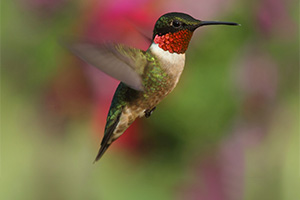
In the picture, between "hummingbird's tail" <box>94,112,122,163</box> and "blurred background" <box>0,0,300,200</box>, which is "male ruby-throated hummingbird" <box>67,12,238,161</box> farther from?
"blurred background" <box>0,0,300,200</box>

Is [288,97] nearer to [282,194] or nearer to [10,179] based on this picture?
[282,194]

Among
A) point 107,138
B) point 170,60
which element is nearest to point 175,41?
point 170,60

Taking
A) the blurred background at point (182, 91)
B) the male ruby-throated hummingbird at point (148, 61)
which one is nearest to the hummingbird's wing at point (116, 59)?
the male ruby-throated hummingbird at point (148, 61)

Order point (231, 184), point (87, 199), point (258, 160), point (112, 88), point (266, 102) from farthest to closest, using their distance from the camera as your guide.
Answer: point (87, 199)
point (258, 160)
point (231, 184)
point (266, 102)
point (112, 88)

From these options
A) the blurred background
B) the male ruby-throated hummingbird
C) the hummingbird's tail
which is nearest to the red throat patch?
the male ruby-throated hummingbird

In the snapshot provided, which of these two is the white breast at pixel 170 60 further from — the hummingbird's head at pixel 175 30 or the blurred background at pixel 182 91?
the blurred background at pixel 182 91

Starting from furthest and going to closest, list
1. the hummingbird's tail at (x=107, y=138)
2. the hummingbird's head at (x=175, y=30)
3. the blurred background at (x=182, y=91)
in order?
1. the blurred background at (x=182, y=91)
2. the hummingbird's tail at (x=107, y=138)
3. the hummingbird's head at (x=175, y=30)

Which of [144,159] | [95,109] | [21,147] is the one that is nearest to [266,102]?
[144,159]
